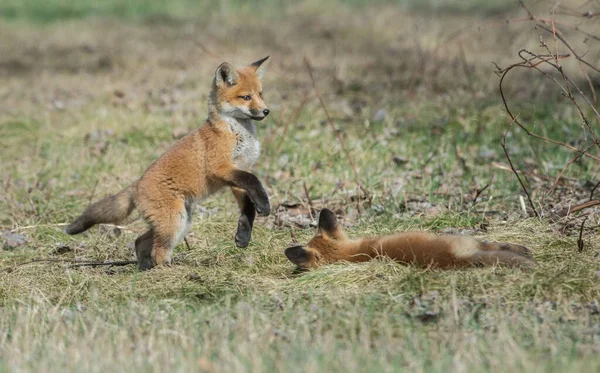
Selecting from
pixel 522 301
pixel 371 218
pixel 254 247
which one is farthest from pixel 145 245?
pixel 522 301

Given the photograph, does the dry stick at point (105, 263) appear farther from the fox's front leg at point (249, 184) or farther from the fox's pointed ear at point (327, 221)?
the fox's pointed ear at point (327, 221)

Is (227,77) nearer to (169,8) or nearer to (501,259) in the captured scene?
(501,259)

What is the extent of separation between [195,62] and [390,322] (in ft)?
32.4

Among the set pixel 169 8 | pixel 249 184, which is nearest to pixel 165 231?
pixel 249 184

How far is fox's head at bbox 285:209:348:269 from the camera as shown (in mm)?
5633

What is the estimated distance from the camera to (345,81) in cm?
1213

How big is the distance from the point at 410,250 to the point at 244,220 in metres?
1.46

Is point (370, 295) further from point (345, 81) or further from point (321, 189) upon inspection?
point (345, 81)

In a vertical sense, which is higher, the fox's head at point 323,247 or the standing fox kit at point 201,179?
the standing fox kit at point 201,179

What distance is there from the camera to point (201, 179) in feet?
20.9

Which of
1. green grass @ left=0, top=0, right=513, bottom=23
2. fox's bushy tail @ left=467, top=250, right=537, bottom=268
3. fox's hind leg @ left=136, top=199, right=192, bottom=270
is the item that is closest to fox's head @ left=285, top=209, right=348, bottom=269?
fox's bushy tail @ left=467, top=250, right=537, bottom=268

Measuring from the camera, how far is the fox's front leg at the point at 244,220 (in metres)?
6.25

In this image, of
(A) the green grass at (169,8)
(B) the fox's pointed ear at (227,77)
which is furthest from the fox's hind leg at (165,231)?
(A) the green grass at (169,8)

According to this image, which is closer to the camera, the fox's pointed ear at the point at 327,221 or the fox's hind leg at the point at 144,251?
the fox's pointed ear at the point at 327,221
